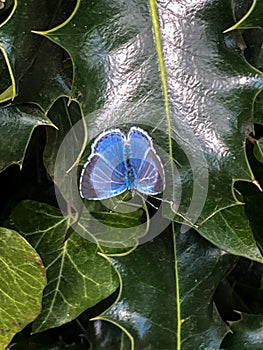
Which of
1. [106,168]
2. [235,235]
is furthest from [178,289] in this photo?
[106,168]

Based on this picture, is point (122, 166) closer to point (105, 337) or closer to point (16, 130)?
point (16, 130)

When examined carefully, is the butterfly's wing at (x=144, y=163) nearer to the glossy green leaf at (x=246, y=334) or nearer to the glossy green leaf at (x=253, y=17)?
the glossy green leaf at (x=253, y=17)

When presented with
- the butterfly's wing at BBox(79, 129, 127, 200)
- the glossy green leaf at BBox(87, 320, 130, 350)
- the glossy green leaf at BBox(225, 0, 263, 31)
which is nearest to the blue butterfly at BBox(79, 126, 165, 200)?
the butterfly's wing at BBox(79, 129, 127, 200)

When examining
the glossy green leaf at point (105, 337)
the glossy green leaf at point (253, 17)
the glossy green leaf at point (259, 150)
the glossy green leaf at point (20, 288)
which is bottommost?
the glossy green leaf at point (105, 337)

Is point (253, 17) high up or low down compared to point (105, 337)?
up

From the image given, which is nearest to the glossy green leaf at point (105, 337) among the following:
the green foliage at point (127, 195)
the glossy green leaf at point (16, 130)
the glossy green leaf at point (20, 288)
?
the green foliage at point (127, 195)

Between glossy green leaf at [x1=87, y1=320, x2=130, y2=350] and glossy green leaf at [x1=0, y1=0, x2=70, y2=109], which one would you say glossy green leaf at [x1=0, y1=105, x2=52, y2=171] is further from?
glossy green leaf at [x1=87, y1=320, x2=130, y2=350]
